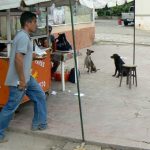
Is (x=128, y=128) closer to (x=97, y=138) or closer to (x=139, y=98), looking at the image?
(x=97, y=138)

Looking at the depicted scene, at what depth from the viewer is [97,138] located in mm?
6184

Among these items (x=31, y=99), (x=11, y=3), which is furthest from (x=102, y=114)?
(x=11, y=3)

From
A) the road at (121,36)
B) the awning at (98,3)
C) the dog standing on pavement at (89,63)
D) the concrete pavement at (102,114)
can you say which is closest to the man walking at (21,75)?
the concrete pavement at (102,114)

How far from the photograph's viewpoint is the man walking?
5.93 metres

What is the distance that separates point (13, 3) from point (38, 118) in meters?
1.81

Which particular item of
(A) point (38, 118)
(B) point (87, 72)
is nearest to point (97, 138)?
(A) point (38, 118)

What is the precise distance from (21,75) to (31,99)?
684 millimetres

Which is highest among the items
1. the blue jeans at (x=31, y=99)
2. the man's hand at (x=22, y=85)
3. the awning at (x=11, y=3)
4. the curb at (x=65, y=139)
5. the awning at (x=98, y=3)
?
the awning at (x=11, y=3)

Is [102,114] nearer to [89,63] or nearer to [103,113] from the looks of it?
[103,113]

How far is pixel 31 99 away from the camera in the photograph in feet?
21.3

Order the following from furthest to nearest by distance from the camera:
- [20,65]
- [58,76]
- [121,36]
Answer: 1. [121,36]
2. [58,76]
3. [20,65]

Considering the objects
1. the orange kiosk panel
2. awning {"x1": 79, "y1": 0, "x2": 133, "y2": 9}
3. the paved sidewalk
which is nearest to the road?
the paved sidewalk

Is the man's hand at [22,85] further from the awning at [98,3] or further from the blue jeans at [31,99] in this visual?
the awning at [98,3]

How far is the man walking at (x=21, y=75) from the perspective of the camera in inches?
234
